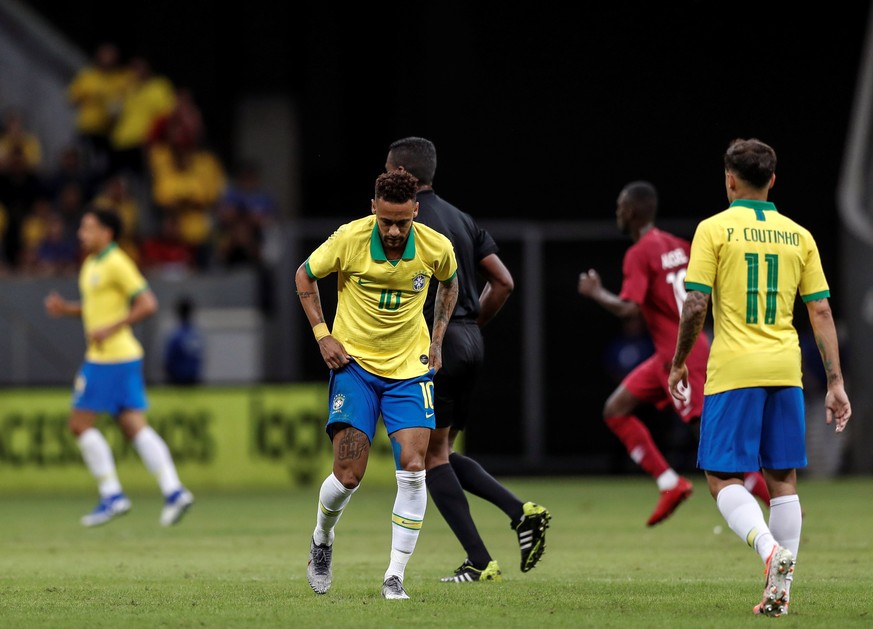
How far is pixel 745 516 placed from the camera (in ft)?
23.7

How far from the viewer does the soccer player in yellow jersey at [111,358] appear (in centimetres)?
1327

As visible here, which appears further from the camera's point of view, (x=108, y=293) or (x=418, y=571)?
(x=108, y=293)

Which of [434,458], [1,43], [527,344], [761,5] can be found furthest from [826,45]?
[434,458]

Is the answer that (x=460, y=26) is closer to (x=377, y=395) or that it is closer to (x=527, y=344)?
(x=527, y=344)

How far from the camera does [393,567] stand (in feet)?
25.4

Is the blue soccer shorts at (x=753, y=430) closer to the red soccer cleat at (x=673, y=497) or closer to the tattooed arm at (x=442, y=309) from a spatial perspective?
the tattooed arm at (x=442, y=309)

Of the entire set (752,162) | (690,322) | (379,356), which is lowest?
(379,356)

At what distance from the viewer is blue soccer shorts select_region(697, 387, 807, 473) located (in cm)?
725

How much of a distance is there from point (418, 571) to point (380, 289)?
2296 mm

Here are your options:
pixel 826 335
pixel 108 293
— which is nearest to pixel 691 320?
pixel 826 335

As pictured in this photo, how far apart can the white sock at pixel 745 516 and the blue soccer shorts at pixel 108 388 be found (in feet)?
23.9

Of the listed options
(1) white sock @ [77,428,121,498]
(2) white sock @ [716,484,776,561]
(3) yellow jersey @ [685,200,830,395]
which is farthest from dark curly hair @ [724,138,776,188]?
(1) white sock @ [77,428,121,498]

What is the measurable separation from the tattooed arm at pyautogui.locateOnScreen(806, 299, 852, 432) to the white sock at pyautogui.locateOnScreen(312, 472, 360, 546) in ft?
7.68

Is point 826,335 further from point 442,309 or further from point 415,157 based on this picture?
point 415,157
